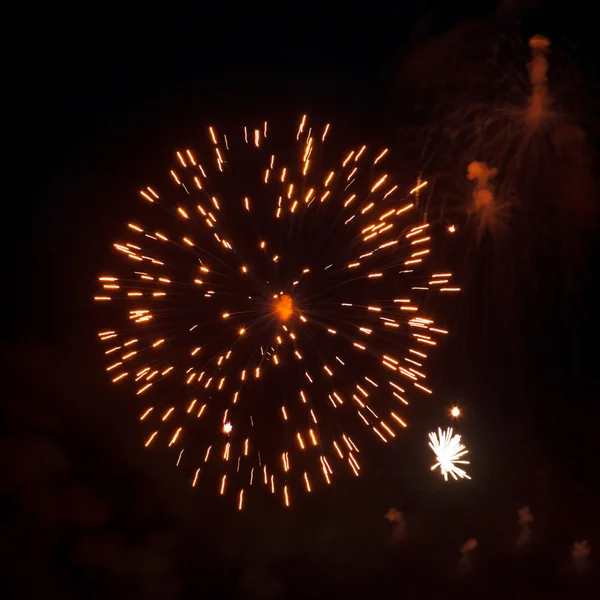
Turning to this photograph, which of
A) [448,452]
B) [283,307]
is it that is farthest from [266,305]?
[448,452]

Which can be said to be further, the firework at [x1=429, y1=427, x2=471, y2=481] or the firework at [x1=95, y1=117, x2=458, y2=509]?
the firework at [x1=429, y1=427, x2=471, y2=481]

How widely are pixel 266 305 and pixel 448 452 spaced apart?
9.78 ft

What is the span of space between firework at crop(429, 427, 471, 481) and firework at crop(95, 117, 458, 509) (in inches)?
34.2

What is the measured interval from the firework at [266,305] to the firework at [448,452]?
0.87 metres

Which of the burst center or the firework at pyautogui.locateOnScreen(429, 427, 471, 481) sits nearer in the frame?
the burst center

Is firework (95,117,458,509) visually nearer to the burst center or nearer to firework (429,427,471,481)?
the burst center

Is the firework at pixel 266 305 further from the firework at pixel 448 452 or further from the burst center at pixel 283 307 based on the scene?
the firework at pixel 448 452

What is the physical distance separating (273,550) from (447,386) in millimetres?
2845

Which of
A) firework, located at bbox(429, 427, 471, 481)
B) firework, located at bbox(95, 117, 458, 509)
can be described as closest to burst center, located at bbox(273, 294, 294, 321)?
firework, located at bbox(95, 117, 458, 509)

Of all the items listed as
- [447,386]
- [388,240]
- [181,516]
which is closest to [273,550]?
[181,516]

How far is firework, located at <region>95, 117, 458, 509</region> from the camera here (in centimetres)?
893

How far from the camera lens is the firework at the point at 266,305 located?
893 cm

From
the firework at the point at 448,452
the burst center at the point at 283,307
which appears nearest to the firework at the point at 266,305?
the burst center at the point at 283,307

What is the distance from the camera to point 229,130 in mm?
9312
